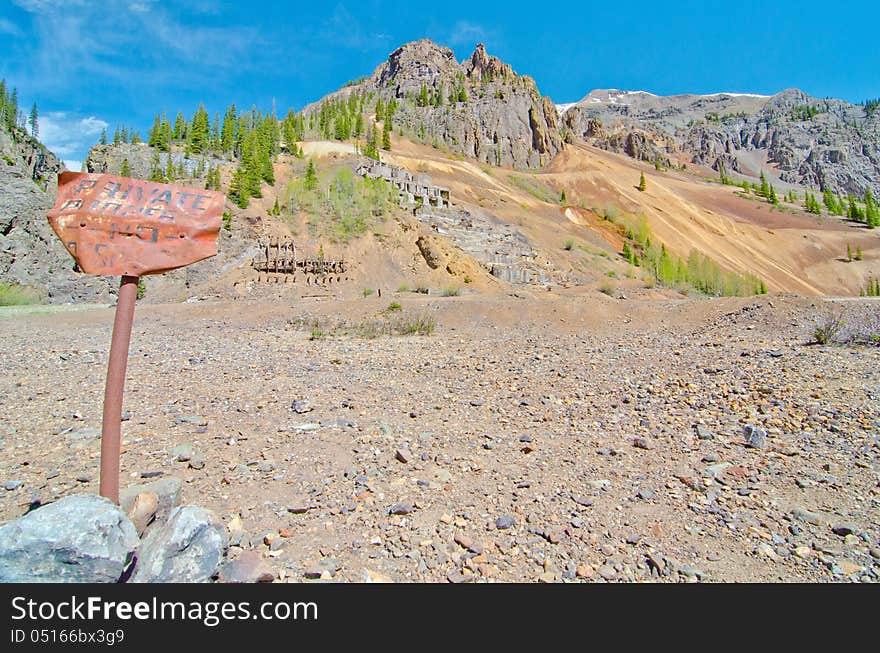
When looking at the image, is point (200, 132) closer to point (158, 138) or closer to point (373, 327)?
point (158, 138)

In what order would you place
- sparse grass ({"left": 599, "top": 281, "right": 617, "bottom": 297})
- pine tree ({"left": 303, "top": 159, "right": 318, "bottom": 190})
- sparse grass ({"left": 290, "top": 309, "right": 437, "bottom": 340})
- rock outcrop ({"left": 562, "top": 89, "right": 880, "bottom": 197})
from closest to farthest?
sparse grass ({"left": 290, "top": 309, "right": 437, "bottom": 340}) < sparse grass ({"left": 599, "top": 281, "right": 617, "bottom": 297}) < pine tree ({"left": 303, "top": 159, "right": 318, "bottom": 190}) < rock outcrop ({"left": 562, "top": 89, "right": 880, "bottom": 197})

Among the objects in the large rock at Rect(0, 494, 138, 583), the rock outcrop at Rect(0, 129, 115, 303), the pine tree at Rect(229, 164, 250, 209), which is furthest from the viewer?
the pine tree at Rect(229, 164, 250, 209)

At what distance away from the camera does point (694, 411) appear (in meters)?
5.91

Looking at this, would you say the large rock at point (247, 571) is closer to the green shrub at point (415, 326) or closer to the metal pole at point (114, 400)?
the metal pole at point (114, 400)

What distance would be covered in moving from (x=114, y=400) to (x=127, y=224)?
3.97ft

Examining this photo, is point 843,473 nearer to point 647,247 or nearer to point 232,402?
point 232,402

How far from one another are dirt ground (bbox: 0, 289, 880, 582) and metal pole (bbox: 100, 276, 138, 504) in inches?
33.1

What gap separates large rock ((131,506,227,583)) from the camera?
2.67m

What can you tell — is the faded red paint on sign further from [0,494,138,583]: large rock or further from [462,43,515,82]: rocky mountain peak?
[462,43,515,82]: rocky mountain peak

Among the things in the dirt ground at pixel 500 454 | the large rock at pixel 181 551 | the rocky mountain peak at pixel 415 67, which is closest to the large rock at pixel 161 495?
the dirt ground at pixel 500 454

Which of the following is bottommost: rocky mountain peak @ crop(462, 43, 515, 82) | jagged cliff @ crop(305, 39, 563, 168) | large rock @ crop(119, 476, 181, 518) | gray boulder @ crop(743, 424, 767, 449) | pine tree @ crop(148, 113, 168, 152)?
large rock @ crop(119, 476, 181, 518)

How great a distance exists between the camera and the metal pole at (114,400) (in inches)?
124

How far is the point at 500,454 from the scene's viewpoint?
16.3ft

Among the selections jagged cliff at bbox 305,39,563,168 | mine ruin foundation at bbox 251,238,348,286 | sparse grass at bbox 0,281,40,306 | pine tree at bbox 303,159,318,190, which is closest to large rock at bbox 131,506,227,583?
mine ruin foundation at bbox 251,238,348,286
